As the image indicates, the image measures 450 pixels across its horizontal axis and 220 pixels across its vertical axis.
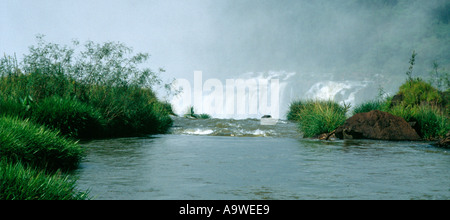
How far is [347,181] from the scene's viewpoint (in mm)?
5418

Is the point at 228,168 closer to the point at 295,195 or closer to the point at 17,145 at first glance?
the point at 295,195

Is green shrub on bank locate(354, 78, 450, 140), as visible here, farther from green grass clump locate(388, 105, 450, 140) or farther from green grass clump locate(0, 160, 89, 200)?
green grass clump locate(0, 160, 89, 200)

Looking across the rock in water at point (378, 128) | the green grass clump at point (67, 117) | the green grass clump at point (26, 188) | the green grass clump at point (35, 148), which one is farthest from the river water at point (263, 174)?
the rock in water at point (378, 128)

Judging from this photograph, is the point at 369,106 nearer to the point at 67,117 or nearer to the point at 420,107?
the point at 420,107

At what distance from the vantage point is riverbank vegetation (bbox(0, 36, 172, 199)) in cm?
630

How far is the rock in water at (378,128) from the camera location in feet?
42.8

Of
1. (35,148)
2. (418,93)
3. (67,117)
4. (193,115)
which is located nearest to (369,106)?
(418,93)

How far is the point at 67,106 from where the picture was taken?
37.0ft

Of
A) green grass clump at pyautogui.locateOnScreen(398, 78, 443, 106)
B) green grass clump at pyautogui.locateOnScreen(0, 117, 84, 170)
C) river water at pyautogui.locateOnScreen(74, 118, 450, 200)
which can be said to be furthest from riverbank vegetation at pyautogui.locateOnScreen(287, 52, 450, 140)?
green grass clump at pyautogui.locateOnScreen(0, 117, 84, 170)

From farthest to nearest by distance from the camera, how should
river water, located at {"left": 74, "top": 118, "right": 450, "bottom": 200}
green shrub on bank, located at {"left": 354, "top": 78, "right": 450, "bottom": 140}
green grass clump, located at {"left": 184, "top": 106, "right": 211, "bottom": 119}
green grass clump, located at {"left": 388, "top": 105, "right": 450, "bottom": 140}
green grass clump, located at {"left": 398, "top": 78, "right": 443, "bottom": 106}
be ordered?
green grass clump, located at {"left": 184, "top": 106, "right": 211, "bottom": 119} < green grass clump, located at {"left": 398, "top": 78, "right": 443, "bottom": 106} < green shrub on bank, located at {"left": 354, "top": 78, "right": 450, "bottom": 140} < green grass clump, located at {"left": 388, "top": 105, "right": 450, "bottom": 140} < river water, located at {"left": 74, "top": 118, "right": 450, "bottom": 200}

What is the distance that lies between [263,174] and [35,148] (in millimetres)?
3393

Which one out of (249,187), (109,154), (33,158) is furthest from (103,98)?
(249,187)

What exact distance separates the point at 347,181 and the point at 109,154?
193 inches

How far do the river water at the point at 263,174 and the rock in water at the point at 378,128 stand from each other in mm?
3312
